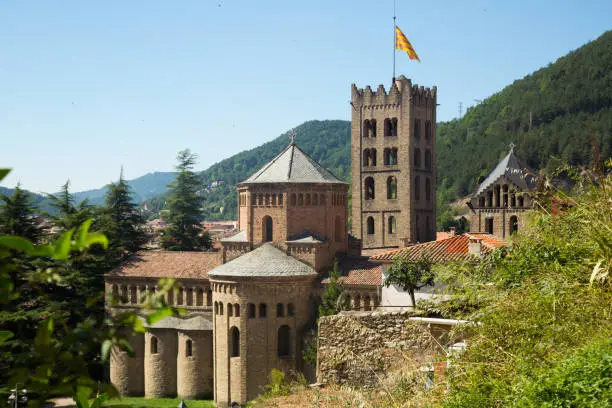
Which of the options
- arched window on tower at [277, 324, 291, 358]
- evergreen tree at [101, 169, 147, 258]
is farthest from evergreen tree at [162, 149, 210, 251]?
arched window on tower at [277, 324, 291, 358]

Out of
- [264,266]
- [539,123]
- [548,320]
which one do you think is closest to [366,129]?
[264,266]

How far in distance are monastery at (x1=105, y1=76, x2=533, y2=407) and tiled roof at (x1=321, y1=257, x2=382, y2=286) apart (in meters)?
0.05

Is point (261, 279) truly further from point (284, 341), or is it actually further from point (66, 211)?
point (66, 211)

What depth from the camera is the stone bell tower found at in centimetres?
4519

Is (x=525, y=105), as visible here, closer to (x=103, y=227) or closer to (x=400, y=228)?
(x=400, y=228)

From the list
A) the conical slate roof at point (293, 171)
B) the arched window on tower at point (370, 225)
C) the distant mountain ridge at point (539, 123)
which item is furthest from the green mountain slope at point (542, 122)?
the conical slate roof at point (293, 171)

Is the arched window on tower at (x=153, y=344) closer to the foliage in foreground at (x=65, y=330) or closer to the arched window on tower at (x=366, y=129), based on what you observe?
the arched window on tower at (x=366, y=129)

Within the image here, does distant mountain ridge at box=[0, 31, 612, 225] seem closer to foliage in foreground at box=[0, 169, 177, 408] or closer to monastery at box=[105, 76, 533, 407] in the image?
monastery at box=[105, 76, 533, 407]

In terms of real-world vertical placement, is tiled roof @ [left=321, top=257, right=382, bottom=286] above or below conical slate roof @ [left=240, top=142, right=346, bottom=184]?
below

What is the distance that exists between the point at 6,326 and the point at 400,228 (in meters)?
25.6

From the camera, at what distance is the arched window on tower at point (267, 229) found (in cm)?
3342

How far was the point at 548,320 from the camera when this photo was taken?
28.0 feet

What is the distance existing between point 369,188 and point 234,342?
20.2 metres

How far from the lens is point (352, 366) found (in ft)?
45.8
